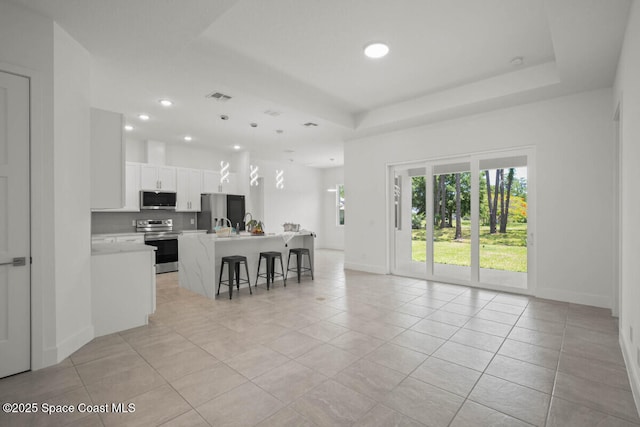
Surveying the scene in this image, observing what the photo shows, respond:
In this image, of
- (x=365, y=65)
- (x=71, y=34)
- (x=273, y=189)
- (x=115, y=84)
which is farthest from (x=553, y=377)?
(x=273, y=189)

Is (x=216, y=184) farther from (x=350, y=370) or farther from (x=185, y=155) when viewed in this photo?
(x=350, y=370)

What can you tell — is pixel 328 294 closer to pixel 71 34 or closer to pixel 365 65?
pixel 365 65

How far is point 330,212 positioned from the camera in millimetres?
11414

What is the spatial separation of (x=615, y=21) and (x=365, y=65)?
7.95ft

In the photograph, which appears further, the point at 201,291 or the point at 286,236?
the point at 286,236

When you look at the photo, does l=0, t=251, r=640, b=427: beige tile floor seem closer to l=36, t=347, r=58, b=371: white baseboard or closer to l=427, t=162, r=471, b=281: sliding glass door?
l=36, t=347, r=58, b=371: white baseboard

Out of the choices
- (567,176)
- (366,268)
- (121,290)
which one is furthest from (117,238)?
(567,176)

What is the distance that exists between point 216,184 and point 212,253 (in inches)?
139

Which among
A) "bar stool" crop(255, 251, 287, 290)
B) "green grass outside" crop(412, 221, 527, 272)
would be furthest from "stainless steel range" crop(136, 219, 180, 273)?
"green grass outside" crop(412, 221, 527, 272)

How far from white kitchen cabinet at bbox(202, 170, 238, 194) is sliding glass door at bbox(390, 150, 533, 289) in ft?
13.7

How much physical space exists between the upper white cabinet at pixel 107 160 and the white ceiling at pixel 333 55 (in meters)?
0.69

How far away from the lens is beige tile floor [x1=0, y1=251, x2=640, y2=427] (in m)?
2.02

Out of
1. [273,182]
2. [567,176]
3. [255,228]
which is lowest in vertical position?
[255,228]

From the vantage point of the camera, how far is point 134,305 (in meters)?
3.56
